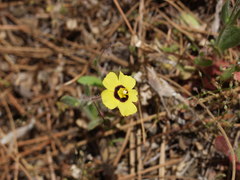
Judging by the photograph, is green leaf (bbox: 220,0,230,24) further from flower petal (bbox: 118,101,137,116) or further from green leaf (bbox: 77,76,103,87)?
green leaf (bbox: 77,76,103,87)

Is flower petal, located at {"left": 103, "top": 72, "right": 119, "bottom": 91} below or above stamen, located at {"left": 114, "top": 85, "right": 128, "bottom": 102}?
above

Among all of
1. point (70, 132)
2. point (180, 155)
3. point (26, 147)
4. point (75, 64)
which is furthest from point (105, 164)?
point (75, 64)

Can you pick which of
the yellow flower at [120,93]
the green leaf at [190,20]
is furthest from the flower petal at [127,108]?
the green leaf at [190,20]

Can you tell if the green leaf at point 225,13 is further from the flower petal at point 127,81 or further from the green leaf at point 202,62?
the flower petal at point 127,81

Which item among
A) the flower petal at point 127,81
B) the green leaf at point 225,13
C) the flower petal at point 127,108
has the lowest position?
the flower petal at point 127,108

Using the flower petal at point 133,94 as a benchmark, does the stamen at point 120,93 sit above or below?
above

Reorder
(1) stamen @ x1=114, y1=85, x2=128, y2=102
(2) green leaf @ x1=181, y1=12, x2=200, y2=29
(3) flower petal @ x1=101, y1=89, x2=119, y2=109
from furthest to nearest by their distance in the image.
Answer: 1. (2) green leaf @ x1=181, y1=12, x2=200, y2=29
2. (1) stamen @ x1=114, y1=85, x2=128, y2=102
3. (3) flower petal @ x1=101, y1=89, x2=119, y2=109

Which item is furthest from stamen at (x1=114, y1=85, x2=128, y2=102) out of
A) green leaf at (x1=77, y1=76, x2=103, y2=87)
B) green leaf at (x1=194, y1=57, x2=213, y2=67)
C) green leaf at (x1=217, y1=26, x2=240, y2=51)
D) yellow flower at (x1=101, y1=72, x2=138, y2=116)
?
green leaf at (x1=217, y1=26, x2=240, y2=51)

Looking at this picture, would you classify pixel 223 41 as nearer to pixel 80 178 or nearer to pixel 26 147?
pixel 80 178
